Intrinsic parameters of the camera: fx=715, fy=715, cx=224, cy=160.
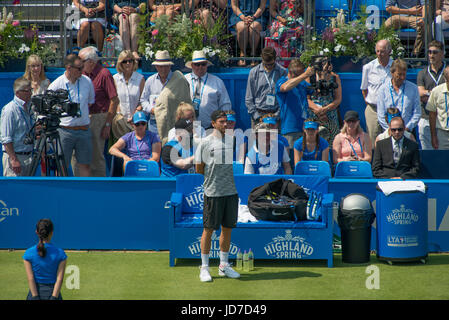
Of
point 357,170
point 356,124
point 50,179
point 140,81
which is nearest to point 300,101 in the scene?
point 356,124

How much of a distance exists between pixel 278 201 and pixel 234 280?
128 cm

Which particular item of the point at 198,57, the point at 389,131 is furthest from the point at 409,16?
the point at 198,57

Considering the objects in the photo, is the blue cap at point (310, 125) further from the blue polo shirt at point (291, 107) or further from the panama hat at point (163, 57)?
the panama hat at point (163, 57)

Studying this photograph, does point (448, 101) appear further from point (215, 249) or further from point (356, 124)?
point (215, 249)

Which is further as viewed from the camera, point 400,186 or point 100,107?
point 100,107

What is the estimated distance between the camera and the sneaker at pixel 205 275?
8180 millimetres

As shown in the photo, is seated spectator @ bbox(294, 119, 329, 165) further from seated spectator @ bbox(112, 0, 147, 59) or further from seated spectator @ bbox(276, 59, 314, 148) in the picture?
seated spectator @ bbox(112, 0, 147, 59)

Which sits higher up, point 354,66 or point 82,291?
point 354,66

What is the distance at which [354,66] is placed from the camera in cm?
1308

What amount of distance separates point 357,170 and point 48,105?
467 cm

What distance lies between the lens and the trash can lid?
29.6 feet

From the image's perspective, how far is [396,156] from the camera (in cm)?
1056

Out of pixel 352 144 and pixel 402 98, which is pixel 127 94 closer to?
pixel 352 144

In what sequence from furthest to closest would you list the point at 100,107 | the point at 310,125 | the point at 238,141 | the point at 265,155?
the point at 100,107, the point at 238,141, the point at 310,125, the point at 265,155
